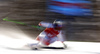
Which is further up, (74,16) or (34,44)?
(74,16)

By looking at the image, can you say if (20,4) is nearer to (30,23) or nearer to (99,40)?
(30,23)

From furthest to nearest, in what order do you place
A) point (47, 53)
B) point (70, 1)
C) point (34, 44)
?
1. point (70, 1)
2. point (34, 44)
3. point (47, 53)

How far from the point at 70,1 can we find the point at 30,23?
3.56ft

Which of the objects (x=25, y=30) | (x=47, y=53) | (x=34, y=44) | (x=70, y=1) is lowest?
(x=47, y=53)

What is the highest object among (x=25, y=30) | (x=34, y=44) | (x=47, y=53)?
(x=25, y=30)

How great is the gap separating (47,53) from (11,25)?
80.9 inches

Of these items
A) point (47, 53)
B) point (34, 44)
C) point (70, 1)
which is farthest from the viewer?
point (70, 1)

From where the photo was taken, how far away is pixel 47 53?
2615 mm

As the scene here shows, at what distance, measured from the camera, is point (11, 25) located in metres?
4.41

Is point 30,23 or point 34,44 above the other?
point 30,23

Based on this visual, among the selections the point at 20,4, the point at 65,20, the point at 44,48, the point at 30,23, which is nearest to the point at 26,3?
the point at 20,4

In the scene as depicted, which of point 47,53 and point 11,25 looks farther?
point 11,25

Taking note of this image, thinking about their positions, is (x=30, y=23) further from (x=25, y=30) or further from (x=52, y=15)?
(x=52, y=15)

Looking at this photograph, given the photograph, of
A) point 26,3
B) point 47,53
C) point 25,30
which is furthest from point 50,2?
point 47,53
